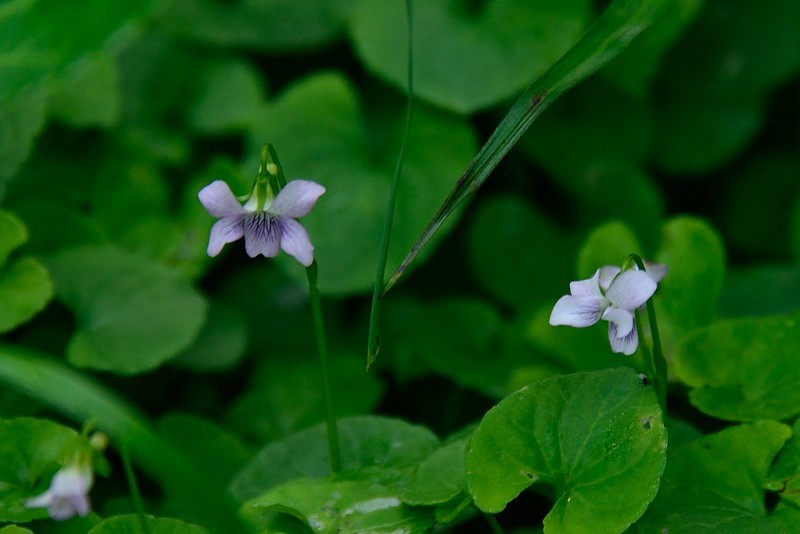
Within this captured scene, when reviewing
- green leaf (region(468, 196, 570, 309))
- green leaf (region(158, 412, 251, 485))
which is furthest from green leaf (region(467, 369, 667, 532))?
green leaf (region(468, 196, 570, 309))

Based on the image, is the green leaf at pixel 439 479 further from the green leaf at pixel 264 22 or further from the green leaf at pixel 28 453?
the green leaf at pixel 264 22

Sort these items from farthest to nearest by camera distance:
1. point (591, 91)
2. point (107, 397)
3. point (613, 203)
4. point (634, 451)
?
1. point (591, 91)
2. point (613, 203)
3. point (634, 451)
4. point (107, 397)

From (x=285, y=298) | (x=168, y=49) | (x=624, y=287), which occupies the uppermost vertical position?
(x=168, y=49)

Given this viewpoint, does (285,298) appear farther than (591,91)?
No

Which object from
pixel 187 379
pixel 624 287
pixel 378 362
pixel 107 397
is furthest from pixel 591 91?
pixel 107 397

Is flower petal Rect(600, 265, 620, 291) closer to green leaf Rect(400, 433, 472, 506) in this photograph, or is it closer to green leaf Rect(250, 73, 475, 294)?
green leaf Rect(400, 433, 472, 506)

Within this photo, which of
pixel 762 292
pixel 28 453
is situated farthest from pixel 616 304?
pixel 762 292

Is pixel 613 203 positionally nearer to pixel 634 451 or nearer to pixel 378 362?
pixel 378 362
